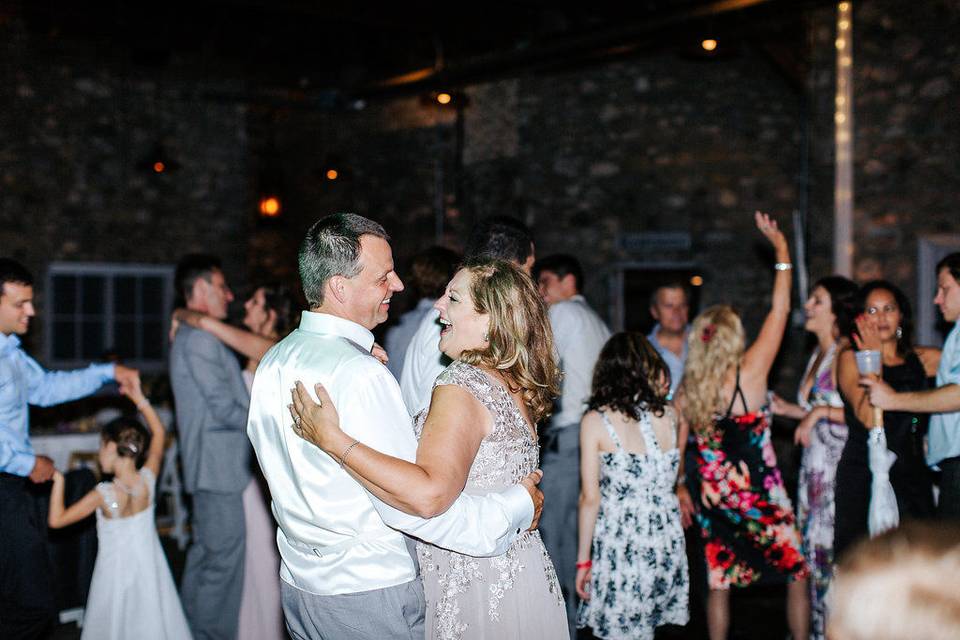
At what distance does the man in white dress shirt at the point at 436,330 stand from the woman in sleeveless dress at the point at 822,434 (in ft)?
5.19

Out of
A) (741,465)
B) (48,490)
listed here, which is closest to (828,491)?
(741,465)

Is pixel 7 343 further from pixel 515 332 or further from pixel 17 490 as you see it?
pixel 515 332

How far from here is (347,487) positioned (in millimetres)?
1999

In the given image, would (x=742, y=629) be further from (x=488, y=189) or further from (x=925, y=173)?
(x=488, y=189)

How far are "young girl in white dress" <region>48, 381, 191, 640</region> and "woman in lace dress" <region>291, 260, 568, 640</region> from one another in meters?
1.90

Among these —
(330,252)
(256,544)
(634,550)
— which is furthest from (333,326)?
(256,544)

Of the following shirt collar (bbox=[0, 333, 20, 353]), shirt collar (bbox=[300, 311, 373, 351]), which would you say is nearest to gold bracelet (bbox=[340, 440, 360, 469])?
shirt collar (bbox=[300, 311, 373, 351])

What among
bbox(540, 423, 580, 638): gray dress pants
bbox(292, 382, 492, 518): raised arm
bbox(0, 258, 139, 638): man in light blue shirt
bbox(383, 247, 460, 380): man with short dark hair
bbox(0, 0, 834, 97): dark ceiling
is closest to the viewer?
bbox(292, 382, 492, 518): raised arm

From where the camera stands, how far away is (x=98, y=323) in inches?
389

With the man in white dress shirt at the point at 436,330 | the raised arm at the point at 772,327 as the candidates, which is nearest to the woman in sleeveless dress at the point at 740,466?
the raised arm at the point at 772,327

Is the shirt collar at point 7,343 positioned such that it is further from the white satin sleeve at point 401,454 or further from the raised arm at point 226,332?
the white satin sleeve at point 401,454

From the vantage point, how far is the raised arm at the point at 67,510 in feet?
12.1

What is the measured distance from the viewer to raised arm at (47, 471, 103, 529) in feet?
12.1

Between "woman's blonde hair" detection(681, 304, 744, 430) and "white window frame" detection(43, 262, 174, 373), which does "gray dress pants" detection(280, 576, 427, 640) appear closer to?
"woman's blonde hair" detection(681, 304, 744, 430)
